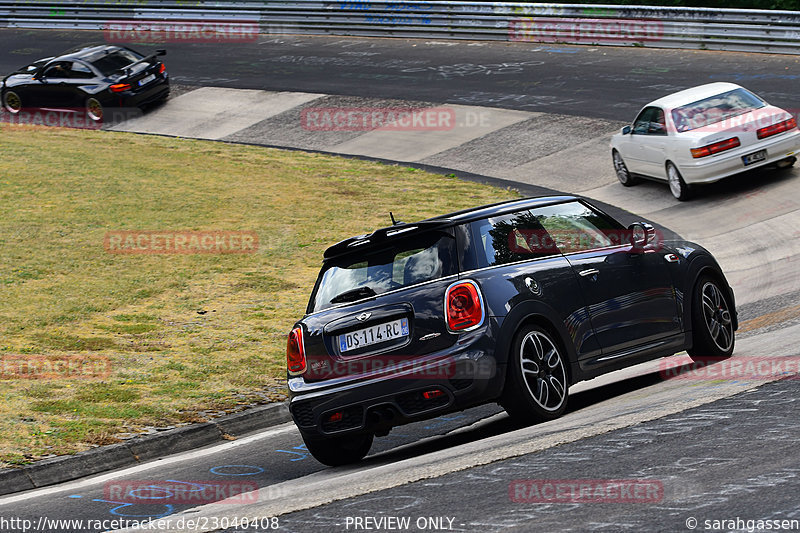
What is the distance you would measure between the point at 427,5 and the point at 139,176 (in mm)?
13383

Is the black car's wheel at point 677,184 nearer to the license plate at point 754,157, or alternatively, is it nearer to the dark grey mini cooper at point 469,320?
the license plate at point 754,157

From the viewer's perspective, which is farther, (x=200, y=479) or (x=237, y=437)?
(x=237, y=437)

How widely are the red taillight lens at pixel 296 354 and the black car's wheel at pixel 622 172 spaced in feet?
40.7

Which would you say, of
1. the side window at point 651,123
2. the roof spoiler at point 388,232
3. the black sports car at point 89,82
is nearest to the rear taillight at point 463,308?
the roof spoiler at point 388,232

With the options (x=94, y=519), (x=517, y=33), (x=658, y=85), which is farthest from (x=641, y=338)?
(x=517, y=33)

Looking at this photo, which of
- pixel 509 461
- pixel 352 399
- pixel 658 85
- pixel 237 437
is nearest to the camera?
pixel 509 461

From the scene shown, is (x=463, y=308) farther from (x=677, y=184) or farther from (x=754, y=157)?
(x=677, y=184)

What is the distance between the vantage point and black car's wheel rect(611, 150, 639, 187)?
19031 mm

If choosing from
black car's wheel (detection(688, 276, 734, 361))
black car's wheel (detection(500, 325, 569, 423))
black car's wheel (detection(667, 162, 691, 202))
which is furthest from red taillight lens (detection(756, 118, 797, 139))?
black car's wheel (detection(500, 325, 569, 423))

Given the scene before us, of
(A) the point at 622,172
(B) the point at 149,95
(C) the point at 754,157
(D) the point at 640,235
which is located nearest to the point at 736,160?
(C) the point at 754,157

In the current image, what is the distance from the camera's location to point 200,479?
293 inches

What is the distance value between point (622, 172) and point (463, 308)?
12.7 meters

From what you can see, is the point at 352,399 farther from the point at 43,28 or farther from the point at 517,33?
the point at 43,28

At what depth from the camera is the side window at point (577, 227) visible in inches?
314
